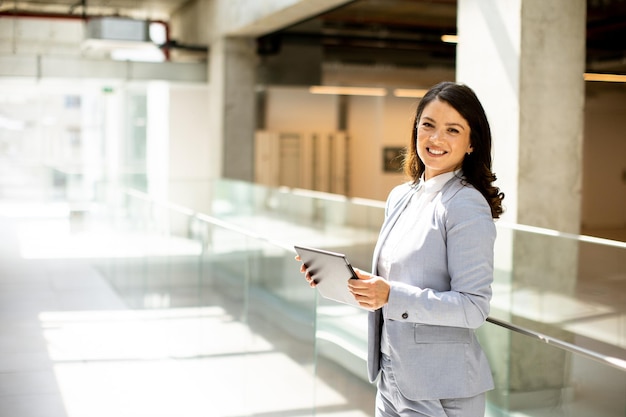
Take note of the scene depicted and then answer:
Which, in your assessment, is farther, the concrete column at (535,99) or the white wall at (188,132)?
the white wall at (188,132)

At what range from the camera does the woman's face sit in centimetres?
238

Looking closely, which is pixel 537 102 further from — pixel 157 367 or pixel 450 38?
pixel 450 38

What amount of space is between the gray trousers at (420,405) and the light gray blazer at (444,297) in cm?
4

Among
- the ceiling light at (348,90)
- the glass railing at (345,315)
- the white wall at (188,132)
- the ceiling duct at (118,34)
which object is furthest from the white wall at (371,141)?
the glass railing at (345,315)

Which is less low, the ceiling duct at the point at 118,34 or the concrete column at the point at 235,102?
Result: the ceiling duct at the point at 118,34

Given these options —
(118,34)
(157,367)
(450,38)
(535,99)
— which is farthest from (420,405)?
(450,38)

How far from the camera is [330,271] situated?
2.39 meters

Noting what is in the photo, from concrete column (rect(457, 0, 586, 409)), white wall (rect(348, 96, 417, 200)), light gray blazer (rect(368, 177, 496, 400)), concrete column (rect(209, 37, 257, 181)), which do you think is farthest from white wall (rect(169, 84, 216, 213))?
light gray blazer (rect(368, 177, 496, 400))

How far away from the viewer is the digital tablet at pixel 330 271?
2293mm

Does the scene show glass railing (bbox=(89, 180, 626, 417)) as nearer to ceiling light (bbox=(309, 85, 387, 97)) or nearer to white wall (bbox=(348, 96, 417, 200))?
ceiling light (bbox=(309, 85, 387, 97))

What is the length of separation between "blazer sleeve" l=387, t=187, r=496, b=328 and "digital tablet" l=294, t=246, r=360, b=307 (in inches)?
5.6

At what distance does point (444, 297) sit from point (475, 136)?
0.48m

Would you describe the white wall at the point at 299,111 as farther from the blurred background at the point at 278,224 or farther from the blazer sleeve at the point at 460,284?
the blazer sleeve at the point at 460,284

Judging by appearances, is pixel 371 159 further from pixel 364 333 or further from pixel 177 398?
pixel 364 333
